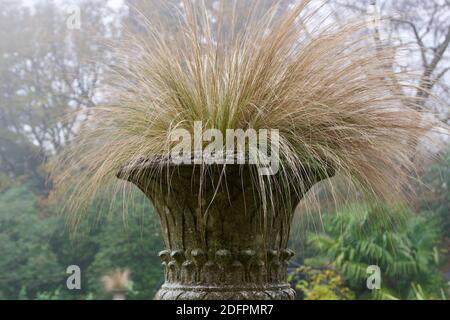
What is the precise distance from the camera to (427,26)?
33.4ft

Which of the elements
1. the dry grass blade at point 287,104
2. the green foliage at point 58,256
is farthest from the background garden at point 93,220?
the dry grass blade at point 287,104

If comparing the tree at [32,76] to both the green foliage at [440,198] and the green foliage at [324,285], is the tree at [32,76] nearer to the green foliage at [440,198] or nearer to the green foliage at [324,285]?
the green foliage at [324,285]

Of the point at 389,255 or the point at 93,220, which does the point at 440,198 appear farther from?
the point at 93,220

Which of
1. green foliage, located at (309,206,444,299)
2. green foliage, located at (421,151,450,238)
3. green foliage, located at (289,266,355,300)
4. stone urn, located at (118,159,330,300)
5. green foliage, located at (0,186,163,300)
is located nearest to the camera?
stone urn, located at (118,159,330,300)

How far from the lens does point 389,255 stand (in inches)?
346

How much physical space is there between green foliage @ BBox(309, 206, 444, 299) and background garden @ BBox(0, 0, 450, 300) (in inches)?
0.7

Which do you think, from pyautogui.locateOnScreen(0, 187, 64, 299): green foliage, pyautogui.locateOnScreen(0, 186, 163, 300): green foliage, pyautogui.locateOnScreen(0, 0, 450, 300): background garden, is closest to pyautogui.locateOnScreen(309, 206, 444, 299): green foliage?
pyautogui.locateOnScreen(0, 0, 450, 300): background garden

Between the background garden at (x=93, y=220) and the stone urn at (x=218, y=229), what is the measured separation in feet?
18.0

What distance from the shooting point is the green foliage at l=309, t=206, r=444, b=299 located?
8.57m

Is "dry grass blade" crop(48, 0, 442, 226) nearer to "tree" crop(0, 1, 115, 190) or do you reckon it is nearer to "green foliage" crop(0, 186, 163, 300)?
"green foliage" crop(0, 186, 163, 300)
